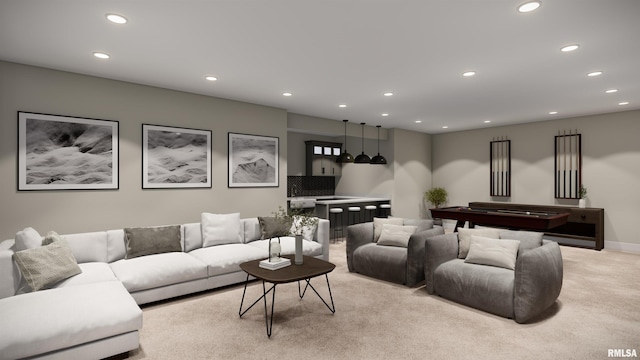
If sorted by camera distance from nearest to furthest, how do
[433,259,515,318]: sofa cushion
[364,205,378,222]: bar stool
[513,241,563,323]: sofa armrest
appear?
[513,241,563,323]: sofa armrest < [433,259,515,318]: sofa cushion < [364,205,378,222]: bar stool

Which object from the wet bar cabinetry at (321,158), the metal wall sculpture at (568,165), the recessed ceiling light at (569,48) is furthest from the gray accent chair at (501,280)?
the wet bar cabinetry at (321,158)

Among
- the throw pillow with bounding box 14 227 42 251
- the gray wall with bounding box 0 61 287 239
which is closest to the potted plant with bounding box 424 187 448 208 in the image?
the gray wall with bounding box 0 61 287 239

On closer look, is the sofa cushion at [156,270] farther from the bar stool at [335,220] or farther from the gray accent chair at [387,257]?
the bar stool at [335,220]

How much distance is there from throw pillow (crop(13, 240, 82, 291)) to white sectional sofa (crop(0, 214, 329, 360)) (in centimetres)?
8

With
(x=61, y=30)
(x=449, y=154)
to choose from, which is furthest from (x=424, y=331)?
(x=449, y=154)

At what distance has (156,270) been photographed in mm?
3617

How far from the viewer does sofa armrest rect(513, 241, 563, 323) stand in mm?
3154

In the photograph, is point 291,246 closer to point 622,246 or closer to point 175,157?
point 175,157

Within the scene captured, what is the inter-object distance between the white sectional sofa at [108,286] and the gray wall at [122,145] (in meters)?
0.44

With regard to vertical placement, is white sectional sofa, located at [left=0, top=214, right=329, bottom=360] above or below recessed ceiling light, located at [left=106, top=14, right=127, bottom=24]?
below

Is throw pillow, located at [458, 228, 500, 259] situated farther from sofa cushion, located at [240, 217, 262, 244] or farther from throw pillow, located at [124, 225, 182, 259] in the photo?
throw pillow, located at [124, 225, 182, 259]

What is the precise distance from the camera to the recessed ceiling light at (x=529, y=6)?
95.1 inches

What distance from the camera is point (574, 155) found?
22.7 ft

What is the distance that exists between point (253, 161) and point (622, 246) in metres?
7.15
